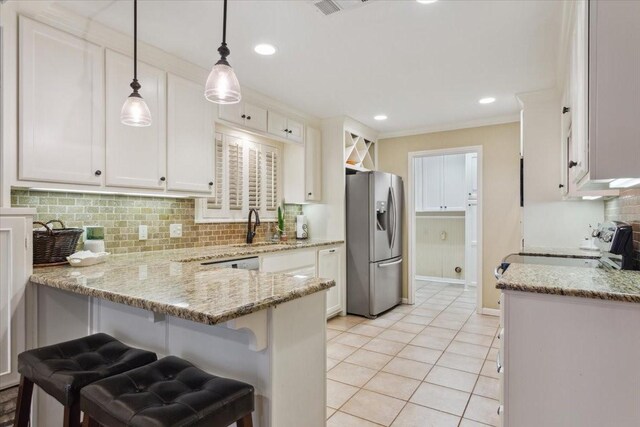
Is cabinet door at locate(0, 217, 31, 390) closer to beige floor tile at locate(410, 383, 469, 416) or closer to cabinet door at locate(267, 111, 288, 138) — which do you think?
beige floor tile at locate(410, 383, 469, 416)

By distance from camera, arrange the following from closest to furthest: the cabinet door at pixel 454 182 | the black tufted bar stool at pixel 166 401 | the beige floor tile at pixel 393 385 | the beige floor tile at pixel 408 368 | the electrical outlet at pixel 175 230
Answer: the black tufted bar stool at pixel 166 401 < the beige floor tile at pixel 393 385 < the beige floor tile at pixel 408 368 < the electrical outlet at pixel 175 230 < the cabinet door at pixel 454 182

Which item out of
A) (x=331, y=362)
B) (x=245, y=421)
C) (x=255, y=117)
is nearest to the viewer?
(x=245, y=421)

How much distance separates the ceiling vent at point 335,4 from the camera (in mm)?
1925

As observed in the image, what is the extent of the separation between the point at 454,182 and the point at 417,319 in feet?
8.84

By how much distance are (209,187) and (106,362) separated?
5.81ft

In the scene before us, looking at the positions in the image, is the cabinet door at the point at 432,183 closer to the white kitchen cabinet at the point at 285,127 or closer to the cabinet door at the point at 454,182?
the cabinet door at the point at 454,182

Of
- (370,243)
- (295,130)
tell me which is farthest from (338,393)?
(295,130)

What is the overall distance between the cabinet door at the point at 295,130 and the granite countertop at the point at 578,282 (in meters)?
2.70

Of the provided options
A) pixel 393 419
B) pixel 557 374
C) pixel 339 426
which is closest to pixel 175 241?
pixel 339 426

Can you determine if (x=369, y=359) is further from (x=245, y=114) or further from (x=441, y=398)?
(x=245, y=114)

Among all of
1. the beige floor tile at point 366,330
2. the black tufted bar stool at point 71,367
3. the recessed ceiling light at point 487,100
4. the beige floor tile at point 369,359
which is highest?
the recessed ceiling light at point 487,100

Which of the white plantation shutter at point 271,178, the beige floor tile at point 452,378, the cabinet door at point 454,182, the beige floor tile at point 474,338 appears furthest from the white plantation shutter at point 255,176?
the cabinet door at point 454,182

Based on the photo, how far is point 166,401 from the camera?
3.35ft

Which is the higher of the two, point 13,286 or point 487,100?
point 487,100
